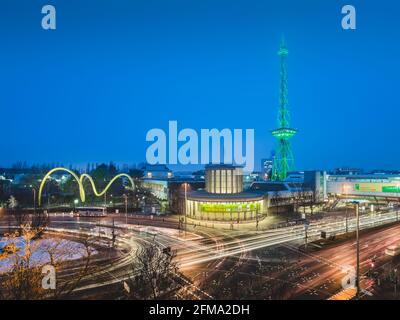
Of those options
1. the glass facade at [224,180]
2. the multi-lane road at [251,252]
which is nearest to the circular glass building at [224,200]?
the glass facade at [224,180]

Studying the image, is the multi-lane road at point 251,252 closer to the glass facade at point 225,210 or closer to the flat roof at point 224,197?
the glass facade at point 225,210

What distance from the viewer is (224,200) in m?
45.3

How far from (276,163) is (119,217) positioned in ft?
178

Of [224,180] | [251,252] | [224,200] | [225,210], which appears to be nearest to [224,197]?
[224,200]

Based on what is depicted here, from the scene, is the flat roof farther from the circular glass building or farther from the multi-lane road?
the multi-lane road

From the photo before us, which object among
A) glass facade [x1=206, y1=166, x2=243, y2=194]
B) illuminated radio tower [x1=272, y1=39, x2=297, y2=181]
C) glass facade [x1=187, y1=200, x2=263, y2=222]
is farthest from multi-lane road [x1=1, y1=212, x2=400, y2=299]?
illuminated radio tower [x1=272, y1=39, x2=297, y2=181]

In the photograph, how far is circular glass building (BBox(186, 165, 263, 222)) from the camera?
45438mm

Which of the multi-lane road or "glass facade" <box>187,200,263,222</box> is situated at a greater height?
"glass facade" <box>187,200,263,222</box>

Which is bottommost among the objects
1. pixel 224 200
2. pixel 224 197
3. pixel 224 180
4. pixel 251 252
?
pixel 251 252

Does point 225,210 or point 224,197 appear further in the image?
point 224,197

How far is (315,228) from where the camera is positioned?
38.9 m

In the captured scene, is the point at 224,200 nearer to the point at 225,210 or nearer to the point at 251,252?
the point at 225,210
